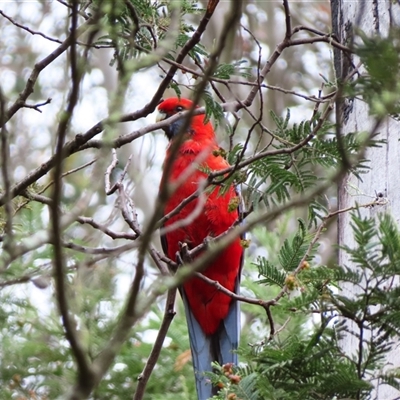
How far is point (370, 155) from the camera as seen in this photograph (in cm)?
235

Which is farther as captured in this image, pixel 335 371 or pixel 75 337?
pixel 335 371

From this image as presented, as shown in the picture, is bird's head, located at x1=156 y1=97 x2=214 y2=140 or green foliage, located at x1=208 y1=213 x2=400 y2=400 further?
bird's head, located at x1=156 y1=97 x2=214 y2=140

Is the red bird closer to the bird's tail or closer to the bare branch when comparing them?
the bird's tail

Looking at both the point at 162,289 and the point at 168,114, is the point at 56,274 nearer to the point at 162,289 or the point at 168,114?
the point at 162,289

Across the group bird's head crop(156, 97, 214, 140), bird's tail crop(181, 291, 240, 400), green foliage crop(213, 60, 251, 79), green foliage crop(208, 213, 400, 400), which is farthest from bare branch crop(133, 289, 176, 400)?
bird's head crop(156, 97, 214, 140)

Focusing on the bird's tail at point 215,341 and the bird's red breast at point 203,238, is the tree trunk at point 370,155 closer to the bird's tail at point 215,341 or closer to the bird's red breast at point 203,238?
the bird's red breast at point 203,238

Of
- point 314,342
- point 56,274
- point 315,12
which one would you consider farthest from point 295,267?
point 315,12

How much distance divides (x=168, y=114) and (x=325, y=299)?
8.43 feet

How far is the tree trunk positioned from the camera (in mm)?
2256

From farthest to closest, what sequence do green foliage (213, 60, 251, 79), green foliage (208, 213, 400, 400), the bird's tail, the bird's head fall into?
the bird's head, the bird's tail, green foliage (213, 60, 251, 79), green foliage (208, 213, 400, 400)

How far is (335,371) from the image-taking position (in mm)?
1604

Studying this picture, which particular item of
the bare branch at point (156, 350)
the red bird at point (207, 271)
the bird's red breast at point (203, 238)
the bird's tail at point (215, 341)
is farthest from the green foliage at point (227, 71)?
the bird's tail at point (215, 341)

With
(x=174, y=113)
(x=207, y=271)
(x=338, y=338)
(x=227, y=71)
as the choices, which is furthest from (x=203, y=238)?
(x=338, y=338)

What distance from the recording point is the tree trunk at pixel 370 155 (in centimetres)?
226
